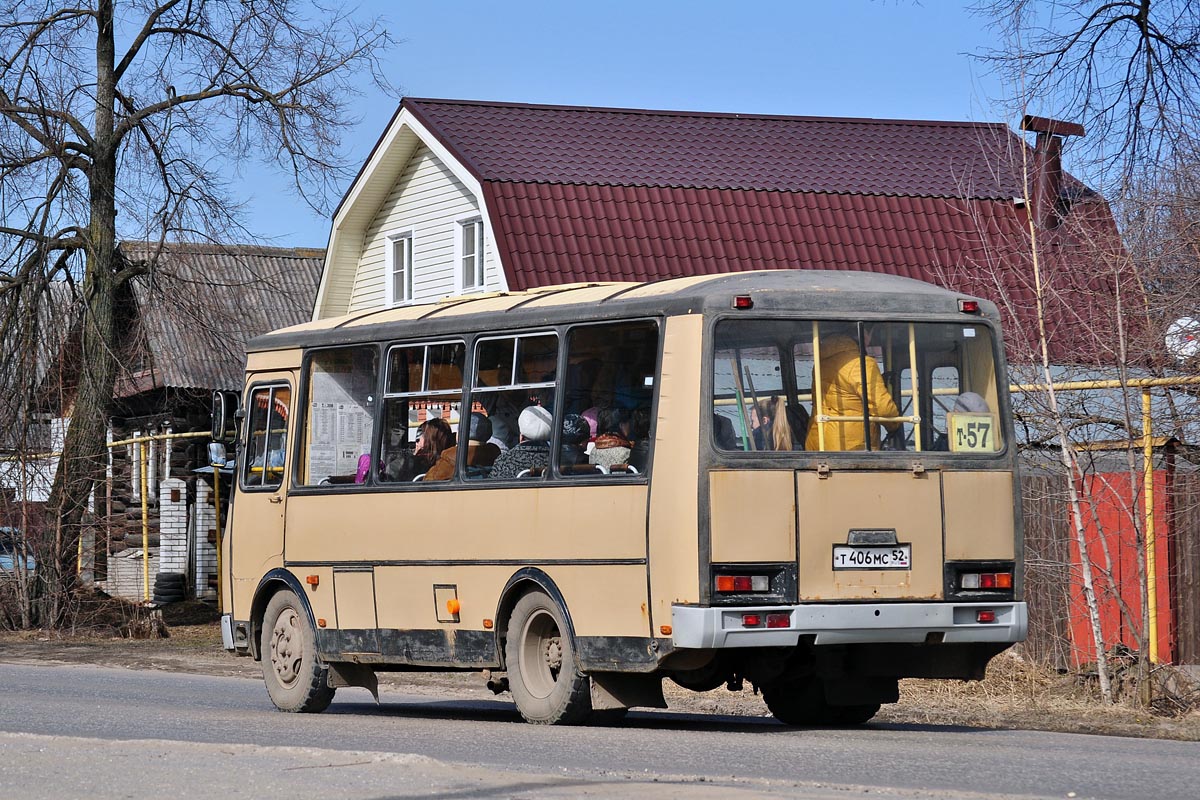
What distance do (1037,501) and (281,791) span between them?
836 cm

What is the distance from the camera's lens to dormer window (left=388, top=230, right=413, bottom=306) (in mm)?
33125

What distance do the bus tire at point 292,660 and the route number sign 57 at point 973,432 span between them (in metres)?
5.26

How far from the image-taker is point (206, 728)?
43.3ft

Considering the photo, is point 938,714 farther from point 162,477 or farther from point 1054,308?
point 162,477

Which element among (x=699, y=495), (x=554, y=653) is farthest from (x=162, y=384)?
(x=699, y=495)

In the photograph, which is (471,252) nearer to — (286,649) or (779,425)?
(286,649)

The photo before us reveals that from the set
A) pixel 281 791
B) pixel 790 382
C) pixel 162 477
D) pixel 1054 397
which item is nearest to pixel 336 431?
pixel 790 382

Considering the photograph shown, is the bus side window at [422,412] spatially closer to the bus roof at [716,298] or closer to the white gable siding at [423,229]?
the bus roof at [716,298]

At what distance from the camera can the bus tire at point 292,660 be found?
1516 centimetres

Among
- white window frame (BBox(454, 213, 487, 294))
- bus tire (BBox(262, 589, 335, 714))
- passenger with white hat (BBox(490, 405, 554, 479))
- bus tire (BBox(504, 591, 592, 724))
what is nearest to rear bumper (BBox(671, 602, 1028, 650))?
bus tire (BBox(504, 591, 592, 724))

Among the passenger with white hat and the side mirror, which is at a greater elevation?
the side mirror

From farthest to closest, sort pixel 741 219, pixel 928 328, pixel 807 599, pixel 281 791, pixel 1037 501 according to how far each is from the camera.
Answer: pixel 741 219 → pixel 1037 501 → pixel 928 328 → pixel 807 599 → pixel 281 791

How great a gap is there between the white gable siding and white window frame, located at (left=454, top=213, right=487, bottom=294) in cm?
9

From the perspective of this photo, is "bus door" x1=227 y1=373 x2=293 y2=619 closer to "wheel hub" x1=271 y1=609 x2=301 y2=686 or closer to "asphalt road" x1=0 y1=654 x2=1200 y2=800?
"wheel hub" x1=271 y1=609 x2=301 y2=686
